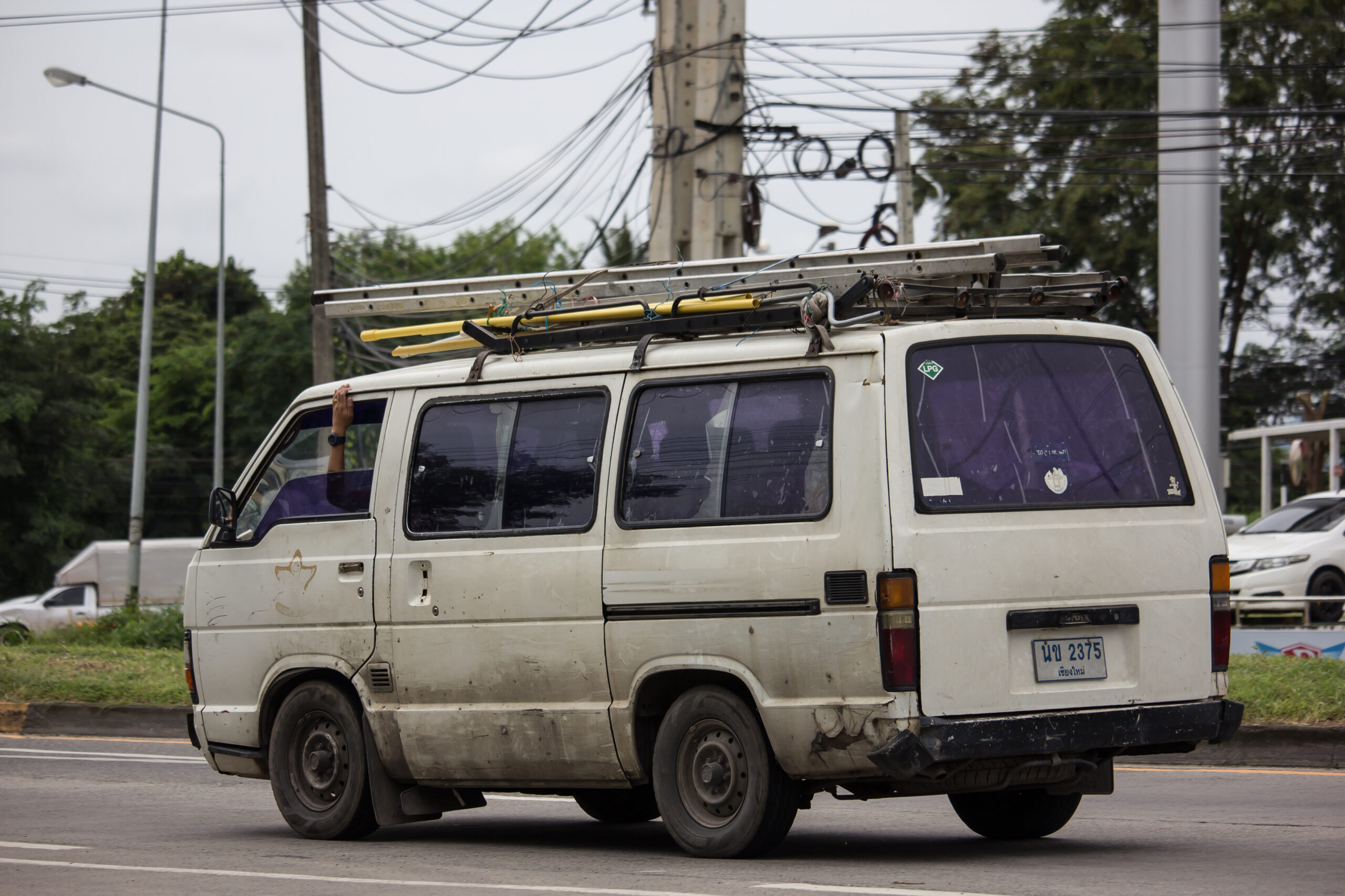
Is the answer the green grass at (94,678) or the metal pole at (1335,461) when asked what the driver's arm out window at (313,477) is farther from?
the metal pole at (1335,461)

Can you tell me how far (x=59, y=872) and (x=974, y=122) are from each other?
34.2 m

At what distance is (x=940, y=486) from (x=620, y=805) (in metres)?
3.02

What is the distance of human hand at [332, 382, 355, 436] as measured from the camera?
26.8 feet

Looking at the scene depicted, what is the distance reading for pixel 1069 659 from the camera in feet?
21.1

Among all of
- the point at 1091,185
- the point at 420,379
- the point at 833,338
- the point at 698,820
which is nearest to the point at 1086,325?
the point at 833,338

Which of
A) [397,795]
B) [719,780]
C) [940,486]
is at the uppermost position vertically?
[940,486]

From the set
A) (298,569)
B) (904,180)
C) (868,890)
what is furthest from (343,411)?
(904,180)

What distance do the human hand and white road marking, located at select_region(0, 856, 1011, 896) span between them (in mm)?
2167

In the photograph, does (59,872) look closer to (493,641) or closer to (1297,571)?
(493,641)

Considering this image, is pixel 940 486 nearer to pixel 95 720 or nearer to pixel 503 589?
pixel 503 589

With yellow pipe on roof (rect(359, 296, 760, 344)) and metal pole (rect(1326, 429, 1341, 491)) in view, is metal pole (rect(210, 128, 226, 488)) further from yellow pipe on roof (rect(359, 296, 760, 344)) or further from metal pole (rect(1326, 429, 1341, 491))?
yellow pipe on roof (rect(359, 296, 760, 344))

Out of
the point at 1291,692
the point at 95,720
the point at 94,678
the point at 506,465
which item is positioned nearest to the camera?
the point at 506,465

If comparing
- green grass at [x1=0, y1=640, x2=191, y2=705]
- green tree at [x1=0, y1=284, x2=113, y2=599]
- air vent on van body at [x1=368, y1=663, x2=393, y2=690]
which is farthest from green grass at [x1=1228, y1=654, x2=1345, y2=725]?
green tree at [x1=0, y1=284, x2=113, y2=599]

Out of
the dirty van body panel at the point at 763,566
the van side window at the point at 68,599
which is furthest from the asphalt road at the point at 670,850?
the van side window at the point at 68,599
